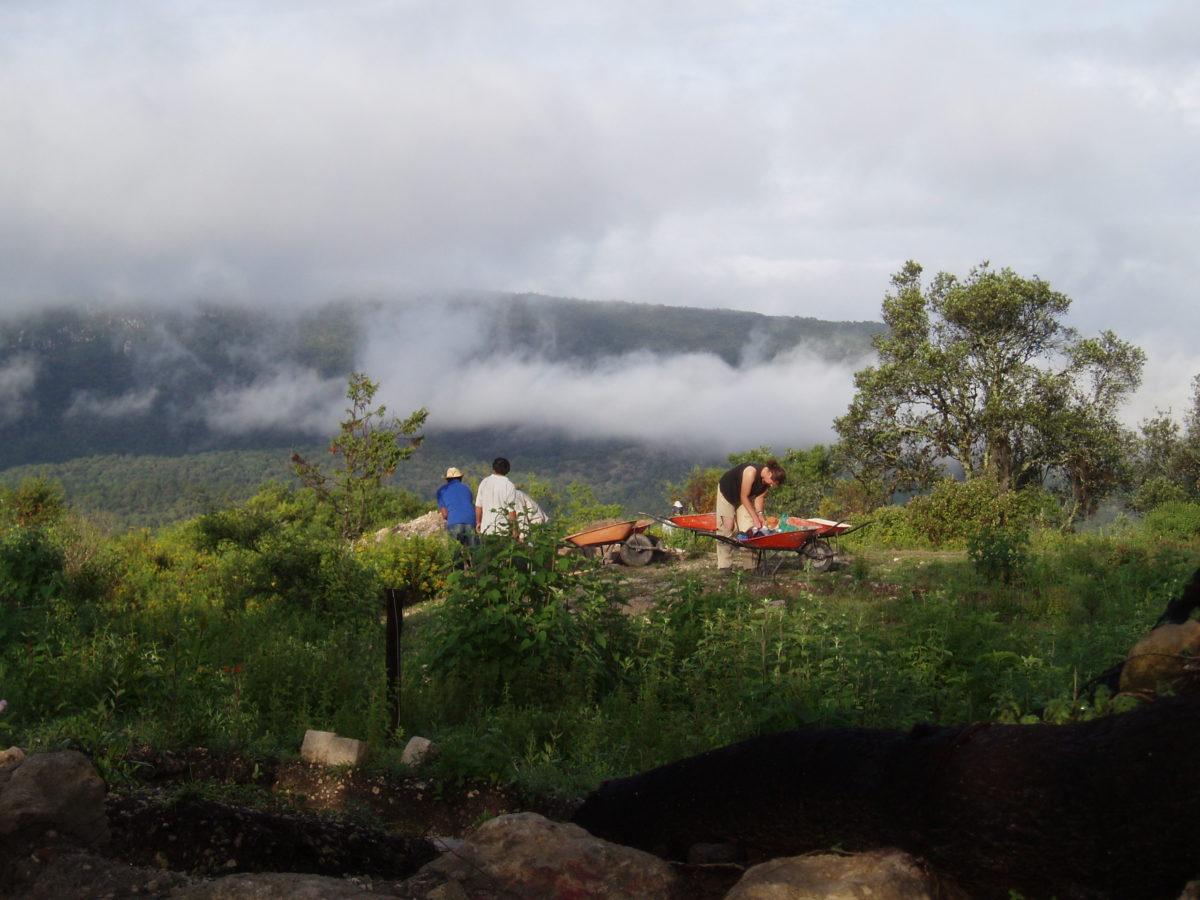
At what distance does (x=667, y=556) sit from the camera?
569 inches

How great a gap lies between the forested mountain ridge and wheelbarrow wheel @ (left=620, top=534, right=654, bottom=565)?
203 feet

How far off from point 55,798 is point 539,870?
1528mm

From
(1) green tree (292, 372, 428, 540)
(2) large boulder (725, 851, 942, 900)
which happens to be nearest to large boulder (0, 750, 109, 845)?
(2) large boulder (725, 851, 942, 900)

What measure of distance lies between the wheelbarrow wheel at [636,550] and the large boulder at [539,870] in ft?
35.8

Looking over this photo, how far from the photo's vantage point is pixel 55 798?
120 inches

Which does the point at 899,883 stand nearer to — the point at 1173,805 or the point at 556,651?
the point at 1173,805

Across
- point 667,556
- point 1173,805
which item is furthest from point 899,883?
point 667,556

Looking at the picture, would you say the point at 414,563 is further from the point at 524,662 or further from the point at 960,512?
the point at 960,512

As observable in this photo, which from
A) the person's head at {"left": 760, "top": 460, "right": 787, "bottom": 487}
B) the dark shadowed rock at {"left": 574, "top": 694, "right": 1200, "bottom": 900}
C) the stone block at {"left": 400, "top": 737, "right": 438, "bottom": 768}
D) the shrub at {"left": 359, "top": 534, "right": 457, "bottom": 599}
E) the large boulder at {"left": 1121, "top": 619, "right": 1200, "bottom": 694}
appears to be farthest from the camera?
the shrub at {"left": 359, "top": 534, "right": 457, "bottom": 599}

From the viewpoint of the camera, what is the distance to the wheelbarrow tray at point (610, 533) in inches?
542

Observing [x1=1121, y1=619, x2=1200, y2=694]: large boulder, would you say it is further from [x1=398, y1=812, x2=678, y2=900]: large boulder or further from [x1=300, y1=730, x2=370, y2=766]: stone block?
[x1=300, y1=730, x2=370, y2=766]: stone block

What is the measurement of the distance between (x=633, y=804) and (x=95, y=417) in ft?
461

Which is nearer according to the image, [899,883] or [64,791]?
[899,883]

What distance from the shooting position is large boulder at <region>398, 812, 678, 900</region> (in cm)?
281
